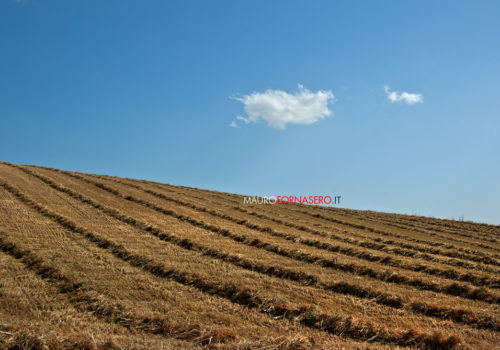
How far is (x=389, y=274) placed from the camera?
945 cm

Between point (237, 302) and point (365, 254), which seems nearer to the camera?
point (237, 302)

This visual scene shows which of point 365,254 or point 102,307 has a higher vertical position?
point 365,254

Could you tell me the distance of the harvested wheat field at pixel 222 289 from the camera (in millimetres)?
5535

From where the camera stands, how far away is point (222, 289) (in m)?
7.48

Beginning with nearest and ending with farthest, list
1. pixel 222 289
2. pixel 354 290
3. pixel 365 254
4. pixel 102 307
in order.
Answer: pixel 102 307 < pixel 222 289 < pixel 354 290 < pixel 365 254

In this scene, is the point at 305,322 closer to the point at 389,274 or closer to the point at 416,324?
the point at 416,324

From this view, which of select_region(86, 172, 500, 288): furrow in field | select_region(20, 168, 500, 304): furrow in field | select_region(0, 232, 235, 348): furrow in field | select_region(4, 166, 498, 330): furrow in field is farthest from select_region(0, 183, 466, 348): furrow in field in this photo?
select_region(86, 172, 500, 288): furrow in field

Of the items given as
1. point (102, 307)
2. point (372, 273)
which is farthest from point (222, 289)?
point (372, 273)

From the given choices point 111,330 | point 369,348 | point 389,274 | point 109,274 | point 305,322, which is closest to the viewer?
point 369,348

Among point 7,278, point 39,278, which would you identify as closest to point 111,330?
point 39,278

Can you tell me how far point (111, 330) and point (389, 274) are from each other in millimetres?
7504

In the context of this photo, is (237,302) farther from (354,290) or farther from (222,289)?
(354,290)

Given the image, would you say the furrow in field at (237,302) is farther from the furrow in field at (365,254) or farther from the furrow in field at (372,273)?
the furrow in field at (365,254)

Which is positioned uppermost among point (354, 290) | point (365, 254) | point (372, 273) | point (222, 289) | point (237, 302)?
point (365, 254)
